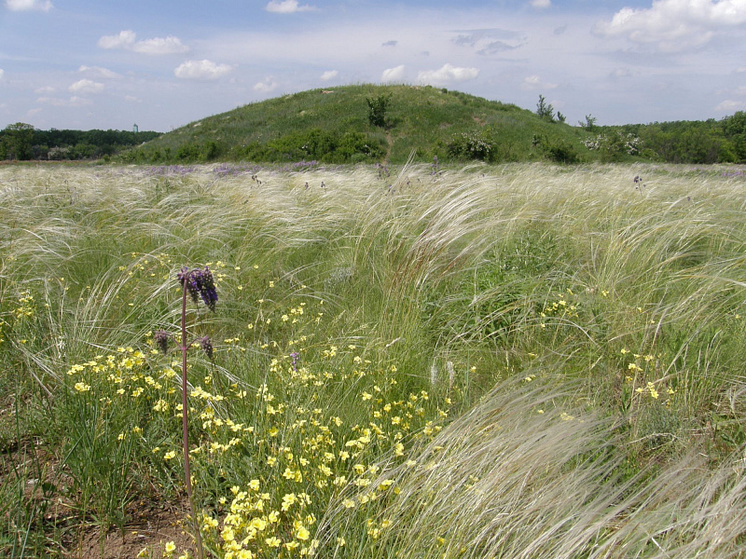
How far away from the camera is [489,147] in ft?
65.9

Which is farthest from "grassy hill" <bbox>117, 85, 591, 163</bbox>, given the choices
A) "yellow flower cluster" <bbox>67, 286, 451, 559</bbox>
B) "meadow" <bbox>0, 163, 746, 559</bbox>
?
"yellow flower cluster" <bbox>67, 286, 451, 559</bbox>

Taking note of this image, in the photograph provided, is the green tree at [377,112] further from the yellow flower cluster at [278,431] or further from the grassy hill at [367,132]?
the yellow flower cluster at [278,431]

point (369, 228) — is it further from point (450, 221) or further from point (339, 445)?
point (339, 445)

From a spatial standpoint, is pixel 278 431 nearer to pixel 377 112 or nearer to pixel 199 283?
pixel 199 283

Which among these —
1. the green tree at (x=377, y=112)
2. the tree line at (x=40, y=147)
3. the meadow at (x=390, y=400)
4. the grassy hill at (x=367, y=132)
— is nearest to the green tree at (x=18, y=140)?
the tree line at (x=40, y=147)

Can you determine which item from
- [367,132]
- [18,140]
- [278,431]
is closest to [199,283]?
[278,431]

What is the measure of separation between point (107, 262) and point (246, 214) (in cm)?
130

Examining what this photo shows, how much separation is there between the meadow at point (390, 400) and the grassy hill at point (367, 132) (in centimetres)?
1681

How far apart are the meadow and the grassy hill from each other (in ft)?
55.2

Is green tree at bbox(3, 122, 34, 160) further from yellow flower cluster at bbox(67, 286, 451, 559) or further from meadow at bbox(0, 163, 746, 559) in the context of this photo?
yellow flower cluster at bbox(67, 286, 451, 559)

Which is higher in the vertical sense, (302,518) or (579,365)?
(579,365)

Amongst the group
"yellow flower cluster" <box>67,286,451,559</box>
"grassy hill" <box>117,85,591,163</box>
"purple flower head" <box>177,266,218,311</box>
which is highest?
"grassy hill" <box>117,85,591,163</box>

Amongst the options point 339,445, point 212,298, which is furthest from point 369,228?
point 212,298

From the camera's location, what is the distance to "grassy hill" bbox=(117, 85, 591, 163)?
21.6m
